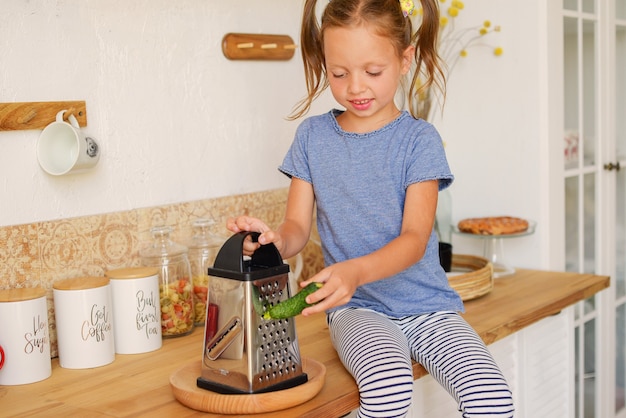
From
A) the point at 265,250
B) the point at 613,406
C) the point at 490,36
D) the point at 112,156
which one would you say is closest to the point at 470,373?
the point at 265,250

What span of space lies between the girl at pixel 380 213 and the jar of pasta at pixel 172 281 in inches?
10.4

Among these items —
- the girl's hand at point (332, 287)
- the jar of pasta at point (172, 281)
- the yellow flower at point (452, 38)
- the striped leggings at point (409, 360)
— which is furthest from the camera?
the yellow flower at point (452, 38)

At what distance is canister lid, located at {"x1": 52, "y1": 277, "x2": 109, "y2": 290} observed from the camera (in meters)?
1.46

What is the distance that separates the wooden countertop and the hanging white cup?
366 mm

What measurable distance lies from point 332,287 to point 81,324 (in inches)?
21.1

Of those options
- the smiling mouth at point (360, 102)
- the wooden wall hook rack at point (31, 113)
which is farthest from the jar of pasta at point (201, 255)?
the smiling mouth at point (360, 102)

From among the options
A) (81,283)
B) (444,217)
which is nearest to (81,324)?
(81,283)

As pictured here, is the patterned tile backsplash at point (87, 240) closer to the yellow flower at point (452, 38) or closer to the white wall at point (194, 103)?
the white wall at point (194, 103)

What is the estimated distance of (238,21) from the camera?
1885 mm

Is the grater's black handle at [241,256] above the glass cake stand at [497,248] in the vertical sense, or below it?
above

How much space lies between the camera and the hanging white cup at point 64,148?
4.90 ft

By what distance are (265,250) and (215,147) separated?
63cm

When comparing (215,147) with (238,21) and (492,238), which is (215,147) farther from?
(492,238)

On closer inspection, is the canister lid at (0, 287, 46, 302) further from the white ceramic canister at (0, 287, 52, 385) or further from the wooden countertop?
the wooden countertop
